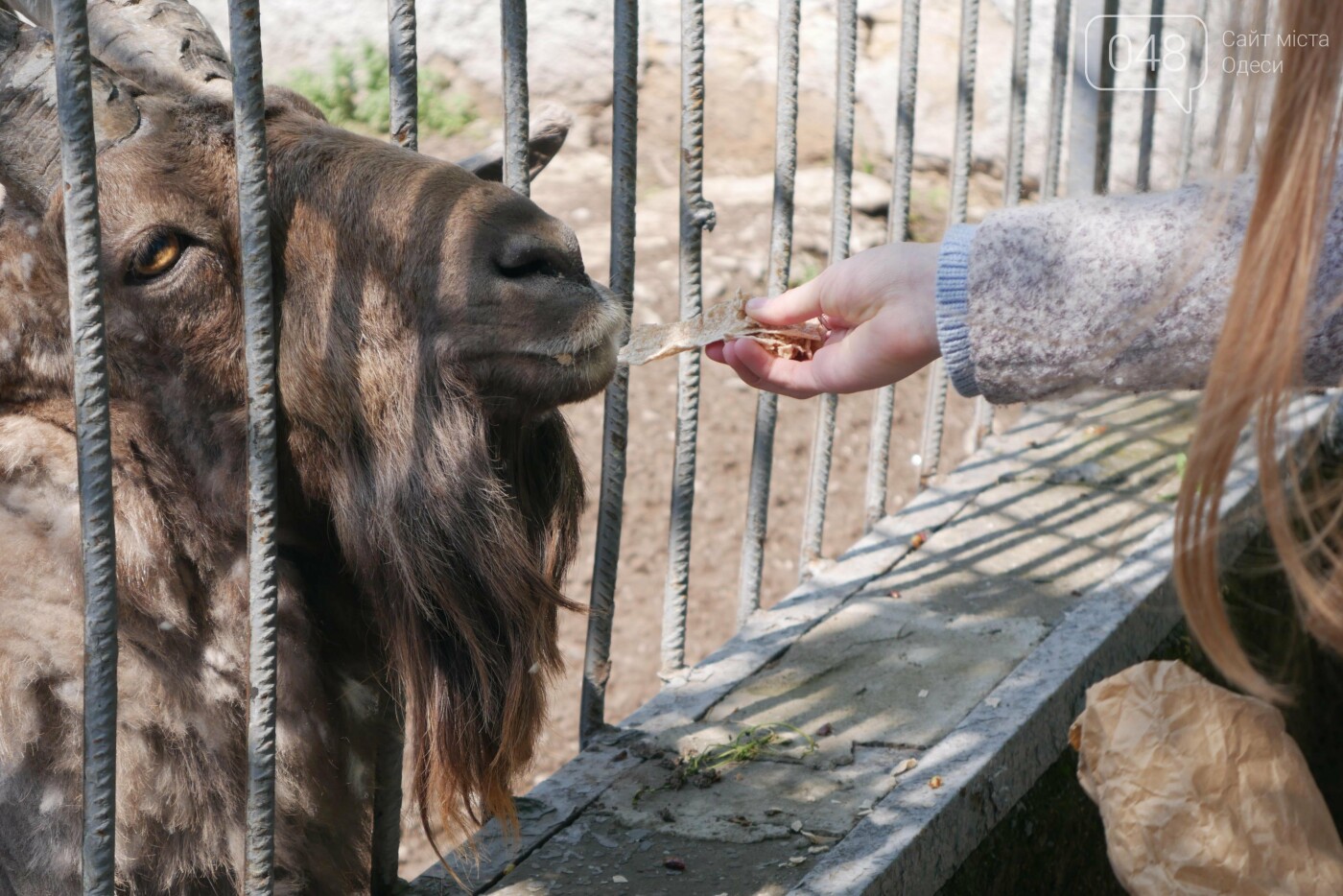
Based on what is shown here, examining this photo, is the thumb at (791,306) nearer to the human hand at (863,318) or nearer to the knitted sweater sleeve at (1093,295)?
the human hand at (863,318)

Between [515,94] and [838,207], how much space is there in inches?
49.3

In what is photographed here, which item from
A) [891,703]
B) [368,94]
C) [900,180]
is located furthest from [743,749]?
[368,94]

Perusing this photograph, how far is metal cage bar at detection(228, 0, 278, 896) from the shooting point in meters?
1.87

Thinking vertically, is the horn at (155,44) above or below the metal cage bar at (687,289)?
above

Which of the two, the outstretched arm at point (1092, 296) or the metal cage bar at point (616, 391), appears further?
the metal cage bar at point (616, 391)

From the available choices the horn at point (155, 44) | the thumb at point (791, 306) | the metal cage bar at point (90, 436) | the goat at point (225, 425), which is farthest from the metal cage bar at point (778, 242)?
the metal cage bar at point (90, 436)

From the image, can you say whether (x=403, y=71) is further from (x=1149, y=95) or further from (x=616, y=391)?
(x=1149, y=95)

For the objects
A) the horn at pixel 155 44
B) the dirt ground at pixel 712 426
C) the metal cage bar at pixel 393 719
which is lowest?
the dirt ground at pixel 712 426

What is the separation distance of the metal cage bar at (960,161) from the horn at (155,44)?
1994 millimetres

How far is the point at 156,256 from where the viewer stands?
6.97 feet

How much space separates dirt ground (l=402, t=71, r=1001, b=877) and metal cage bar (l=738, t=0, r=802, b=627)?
53.7 inches

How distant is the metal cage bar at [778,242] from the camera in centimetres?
A: 317

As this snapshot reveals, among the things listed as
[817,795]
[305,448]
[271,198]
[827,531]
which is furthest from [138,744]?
[827,531]

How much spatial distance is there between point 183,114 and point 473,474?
0.72 m
